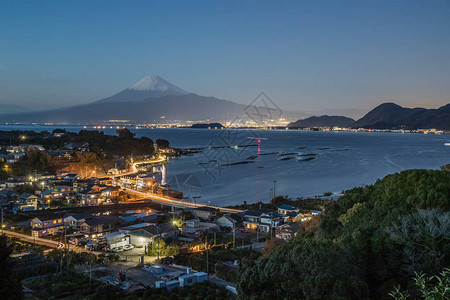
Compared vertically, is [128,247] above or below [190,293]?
below

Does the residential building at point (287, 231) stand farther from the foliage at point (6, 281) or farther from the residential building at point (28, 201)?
the residential building at point (28, 201)

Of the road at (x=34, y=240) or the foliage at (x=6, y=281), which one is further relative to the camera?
the road at (x=34, y=240)

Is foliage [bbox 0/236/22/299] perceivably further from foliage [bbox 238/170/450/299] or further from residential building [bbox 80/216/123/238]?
residential building [bbox 80/216/123/238]

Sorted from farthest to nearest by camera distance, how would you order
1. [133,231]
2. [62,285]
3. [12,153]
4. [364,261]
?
[12,153]
[133,231]
[62,285]
[364,261]

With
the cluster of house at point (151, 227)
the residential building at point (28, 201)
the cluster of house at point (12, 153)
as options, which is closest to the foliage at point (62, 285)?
the cluster of house at point (151, 227)

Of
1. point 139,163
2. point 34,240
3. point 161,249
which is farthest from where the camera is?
point 139,163

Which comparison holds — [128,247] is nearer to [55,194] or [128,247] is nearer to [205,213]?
[205,213]

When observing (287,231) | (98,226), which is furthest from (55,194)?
(287,231)

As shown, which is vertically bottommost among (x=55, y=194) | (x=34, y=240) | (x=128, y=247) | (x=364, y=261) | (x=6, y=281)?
(x=128, y=247)
